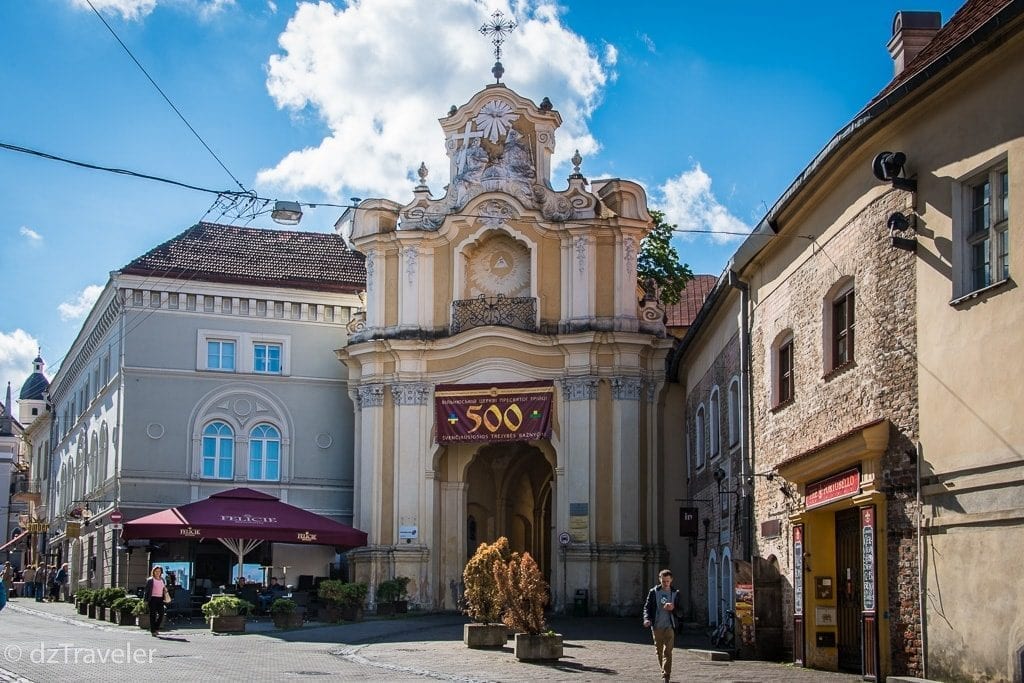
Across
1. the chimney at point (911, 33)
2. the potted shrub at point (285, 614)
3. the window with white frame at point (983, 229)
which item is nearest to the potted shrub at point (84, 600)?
the potted shrub at point (285, 614)

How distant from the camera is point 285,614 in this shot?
33.4 meters

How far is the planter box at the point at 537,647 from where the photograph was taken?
78.4 ft

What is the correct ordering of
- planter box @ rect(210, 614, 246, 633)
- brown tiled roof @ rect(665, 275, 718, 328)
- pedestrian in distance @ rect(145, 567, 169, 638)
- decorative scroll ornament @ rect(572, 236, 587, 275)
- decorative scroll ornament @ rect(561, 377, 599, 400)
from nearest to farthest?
1. pedestrian in distance @ rect(145, 567, 169, 638)
2. planter box @ rect(210, 614, 246, 633)
3. decorative scroll ornament @ rect(561, 377, 599, 400)
4. decorative scroll ornament @ rect(572, 236, 587, 275)
5. brown tiled roof @ rect(665, 275, 718, 328)

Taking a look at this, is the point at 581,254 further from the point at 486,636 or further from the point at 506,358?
the point at 486,636

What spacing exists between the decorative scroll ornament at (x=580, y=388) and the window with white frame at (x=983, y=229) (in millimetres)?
26340

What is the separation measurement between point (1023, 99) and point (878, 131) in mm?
3660

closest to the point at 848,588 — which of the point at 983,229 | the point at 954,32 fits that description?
the point at 983,229

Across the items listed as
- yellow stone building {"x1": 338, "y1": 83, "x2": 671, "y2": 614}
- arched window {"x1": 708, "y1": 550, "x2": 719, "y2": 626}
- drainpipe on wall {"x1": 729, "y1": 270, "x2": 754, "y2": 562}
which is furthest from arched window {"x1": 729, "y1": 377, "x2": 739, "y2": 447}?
yellow stone building {"x1": 338, "y1": 83, "x2": 671, "y2": 614}

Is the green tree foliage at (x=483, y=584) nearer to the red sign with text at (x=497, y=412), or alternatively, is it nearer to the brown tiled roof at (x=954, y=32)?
the brown tiled roof at (x=954, y=32)

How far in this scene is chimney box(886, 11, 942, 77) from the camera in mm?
23969

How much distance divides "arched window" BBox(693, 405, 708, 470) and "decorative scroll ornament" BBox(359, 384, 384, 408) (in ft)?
37.1

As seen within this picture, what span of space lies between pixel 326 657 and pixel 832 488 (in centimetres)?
945

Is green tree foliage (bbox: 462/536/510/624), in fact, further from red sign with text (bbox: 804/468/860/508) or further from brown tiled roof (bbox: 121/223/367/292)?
brown tiled roof (bbox: 121/223/367/292)

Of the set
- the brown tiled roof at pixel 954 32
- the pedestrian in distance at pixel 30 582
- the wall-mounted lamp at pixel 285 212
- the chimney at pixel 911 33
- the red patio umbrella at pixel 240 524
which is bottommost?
the pedestrian in distance at pixel 30 582
